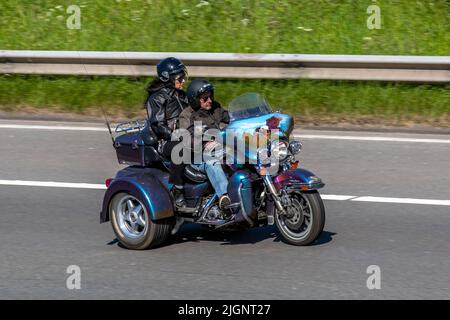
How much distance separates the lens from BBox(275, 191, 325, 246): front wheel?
7828 millimetres

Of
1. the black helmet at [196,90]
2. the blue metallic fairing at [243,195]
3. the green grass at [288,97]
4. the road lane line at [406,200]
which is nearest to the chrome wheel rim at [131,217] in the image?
the blue metallic fairing at [243,195]

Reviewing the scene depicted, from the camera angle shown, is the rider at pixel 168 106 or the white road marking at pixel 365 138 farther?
the white road marking at pixel 365 138

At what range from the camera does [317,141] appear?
488 inches

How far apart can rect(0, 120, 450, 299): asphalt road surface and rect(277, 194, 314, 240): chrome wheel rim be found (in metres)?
0.16

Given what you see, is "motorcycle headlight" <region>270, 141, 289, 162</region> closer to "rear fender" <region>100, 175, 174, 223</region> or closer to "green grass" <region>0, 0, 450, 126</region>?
"rear fender" <region>100, 175, 174, 223</region>

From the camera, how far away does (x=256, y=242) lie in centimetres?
841

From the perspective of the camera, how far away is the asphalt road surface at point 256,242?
7.19m

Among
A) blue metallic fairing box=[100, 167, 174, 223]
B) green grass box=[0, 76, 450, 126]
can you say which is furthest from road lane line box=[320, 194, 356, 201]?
green grass box=[0, 76, 450, 126]

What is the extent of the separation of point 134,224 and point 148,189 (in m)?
0.39

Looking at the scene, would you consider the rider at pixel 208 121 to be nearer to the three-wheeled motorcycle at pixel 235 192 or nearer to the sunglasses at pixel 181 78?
the three-wheeled motorcycle at pixel 235 192

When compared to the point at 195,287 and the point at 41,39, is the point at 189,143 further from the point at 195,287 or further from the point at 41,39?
the point at 41,39

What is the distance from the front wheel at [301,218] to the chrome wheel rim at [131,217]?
1155 millimetres
